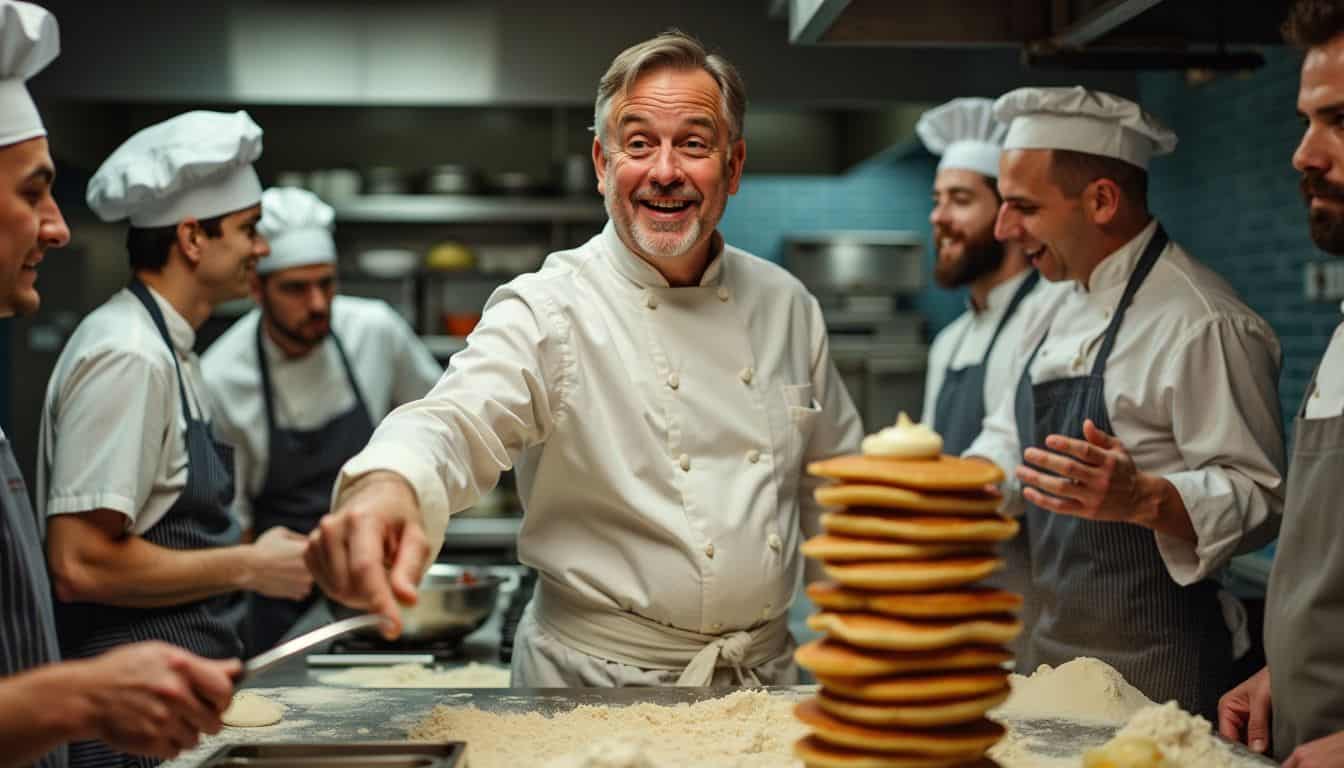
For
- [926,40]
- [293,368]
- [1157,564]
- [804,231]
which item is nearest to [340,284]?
[293,368]

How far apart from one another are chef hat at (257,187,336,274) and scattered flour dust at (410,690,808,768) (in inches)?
101

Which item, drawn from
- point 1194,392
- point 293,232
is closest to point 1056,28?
point 1194,392

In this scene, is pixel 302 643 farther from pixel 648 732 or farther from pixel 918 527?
pixel 918 527

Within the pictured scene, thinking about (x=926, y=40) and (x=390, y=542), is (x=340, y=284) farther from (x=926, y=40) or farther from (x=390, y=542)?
(x=390, y=542)

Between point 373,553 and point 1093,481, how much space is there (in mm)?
1272

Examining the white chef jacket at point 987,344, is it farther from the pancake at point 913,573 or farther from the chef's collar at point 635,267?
the pancake at point 913,573

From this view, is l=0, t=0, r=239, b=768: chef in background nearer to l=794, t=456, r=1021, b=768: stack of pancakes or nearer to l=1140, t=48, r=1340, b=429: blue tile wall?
l=794, t=456, r=1021, b=768: stack of pancakes

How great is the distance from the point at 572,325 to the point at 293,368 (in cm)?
232

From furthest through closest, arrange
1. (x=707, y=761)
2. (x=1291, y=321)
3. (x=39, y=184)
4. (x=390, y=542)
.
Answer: (x=1291, y=321)
(x=39, y=184)
(x=707, y=761)
(x=390, y=542)

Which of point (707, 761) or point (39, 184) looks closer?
point (707, 761)

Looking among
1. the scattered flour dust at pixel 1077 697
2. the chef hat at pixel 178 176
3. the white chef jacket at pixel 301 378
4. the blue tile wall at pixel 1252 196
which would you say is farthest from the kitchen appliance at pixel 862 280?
the scattered flour dust at pixel 1077 697

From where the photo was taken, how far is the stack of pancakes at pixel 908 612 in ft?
3.90

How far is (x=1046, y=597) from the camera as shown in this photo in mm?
2781

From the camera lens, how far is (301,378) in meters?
4.18
